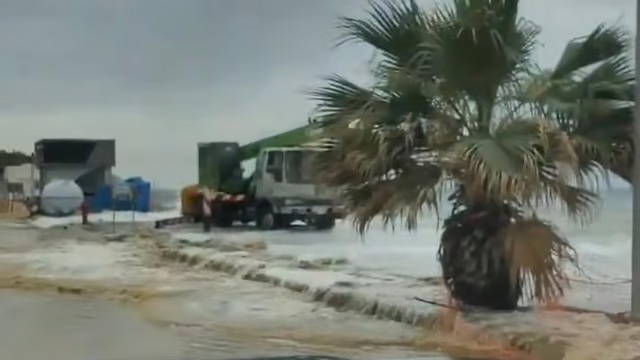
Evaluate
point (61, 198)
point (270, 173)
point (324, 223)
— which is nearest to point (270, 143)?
point (270, 173)

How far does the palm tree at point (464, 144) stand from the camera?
10.8 metres

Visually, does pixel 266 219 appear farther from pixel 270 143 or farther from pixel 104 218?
pixel 104 218

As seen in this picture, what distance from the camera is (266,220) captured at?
34875 mm

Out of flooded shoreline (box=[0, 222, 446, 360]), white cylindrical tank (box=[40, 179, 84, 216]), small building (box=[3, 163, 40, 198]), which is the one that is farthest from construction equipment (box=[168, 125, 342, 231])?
small building (box=[3, 163, 40, 198])

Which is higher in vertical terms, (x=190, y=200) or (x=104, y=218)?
(x=190, y=200)

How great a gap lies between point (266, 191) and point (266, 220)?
97cm

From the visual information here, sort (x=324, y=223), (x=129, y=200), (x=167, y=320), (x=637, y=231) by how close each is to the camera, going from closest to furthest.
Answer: (x=637, y=231) < (x=167, y=320) < (x=324, y=223) < (x=129, y=200)

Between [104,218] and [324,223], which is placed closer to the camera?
[324,223]

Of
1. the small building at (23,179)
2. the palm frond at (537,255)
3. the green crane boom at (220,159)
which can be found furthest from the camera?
the small building at (23,179)

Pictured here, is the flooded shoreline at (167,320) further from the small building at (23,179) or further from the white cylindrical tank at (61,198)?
the small building at (23,179)

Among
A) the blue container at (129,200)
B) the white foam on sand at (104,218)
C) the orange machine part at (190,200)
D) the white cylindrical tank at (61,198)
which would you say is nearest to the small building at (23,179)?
the white cylindrical tank at (61,198)

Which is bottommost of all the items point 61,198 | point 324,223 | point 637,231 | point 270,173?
point 324,223

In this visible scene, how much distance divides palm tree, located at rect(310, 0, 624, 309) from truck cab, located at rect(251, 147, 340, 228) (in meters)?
21.3

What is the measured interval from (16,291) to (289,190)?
56.3ft
